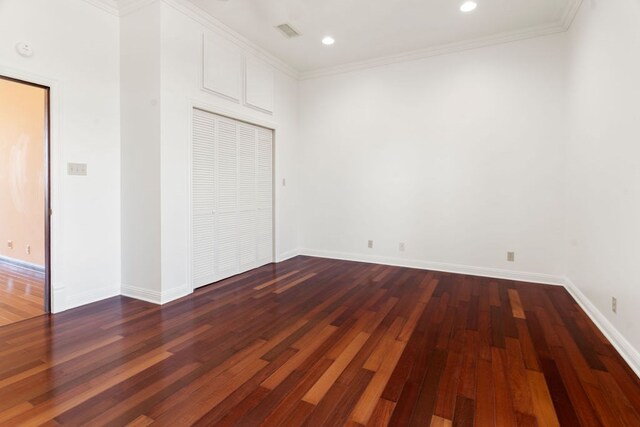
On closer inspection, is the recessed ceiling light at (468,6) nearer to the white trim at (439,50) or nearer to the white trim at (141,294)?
the white trim at (439,50)

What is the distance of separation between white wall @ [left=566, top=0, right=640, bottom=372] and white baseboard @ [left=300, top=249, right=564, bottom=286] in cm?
42

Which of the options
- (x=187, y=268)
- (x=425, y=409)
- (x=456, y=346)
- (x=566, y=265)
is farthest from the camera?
(x=566, y=265)

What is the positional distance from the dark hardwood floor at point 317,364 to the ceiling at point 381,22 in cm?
319

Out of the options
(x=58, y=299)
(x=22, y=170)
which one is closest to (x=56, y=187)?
(x=58, y=299)

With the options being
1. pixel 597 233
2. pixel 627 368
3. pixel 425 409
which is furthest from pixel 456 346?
pixel 597 233

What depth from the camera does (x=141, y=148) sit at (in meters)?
3.39

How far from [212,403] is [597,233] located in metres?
3.42

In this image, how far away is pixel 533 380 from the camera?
2010 mm

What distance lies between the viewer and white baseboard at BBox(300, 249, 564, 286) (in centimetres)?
412

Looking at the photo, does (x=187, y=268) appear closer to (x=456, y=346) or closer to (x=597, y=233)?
(x=456, y=346)

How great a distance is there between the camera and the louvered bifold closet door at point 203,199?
3734 mm

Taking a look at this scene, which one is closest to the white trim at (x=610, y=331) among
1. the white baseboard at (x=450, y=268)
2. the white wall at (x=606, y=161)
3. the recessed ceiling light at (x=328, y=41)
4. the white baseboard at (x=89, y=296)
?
the white wall at (x=606, y=161)

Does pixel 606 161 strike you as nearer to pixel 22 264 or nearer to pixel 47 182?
pixel 47 182

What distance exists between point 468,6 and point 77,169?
4.42 meters
